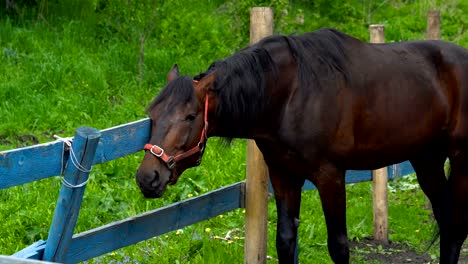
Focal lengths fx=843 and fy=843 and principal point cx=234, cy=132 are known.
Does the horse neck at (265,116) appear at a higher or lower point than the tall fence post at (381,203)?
higher

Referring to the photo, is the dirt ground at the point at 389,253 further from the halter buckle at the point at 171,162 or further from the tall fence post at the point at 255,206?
the halter buckle at the point at 171,162

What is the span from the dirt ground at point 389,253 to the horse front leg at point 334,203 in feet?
4.29

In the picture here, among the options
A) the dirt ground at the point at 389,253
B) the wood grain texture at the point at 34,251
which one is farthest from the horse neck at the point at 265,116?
the dirt ground at the point at 389,253

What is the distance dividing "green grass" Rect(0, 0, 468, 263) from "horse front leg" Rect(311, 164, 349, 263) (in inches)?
35.6

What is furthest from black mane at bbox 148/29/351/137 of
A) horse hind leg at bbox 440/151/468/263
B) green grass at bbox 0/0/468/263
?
green grass at bbox 0/0/468/263

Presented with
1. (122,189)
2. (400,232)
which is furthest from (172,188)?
(400,232)

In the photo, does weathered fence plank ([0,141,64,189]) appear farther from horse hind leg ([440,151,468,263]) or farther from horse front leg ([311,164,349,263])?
horse hind leg ([440,151,468,263])

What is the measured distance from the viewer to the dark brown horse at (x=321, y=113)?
425 centimetres

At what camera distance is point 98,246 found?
4.34 meters

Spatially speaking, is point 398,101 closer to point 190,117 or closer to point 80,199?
point 190,117

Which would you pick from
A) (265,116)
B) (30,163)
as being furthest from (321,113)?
(30,163)

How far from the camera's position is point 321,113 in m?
4.59

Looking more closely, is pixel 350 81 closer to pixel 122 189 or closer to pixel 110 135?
pixel 110 135

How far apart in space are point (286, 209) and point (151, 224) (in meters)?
0.81
